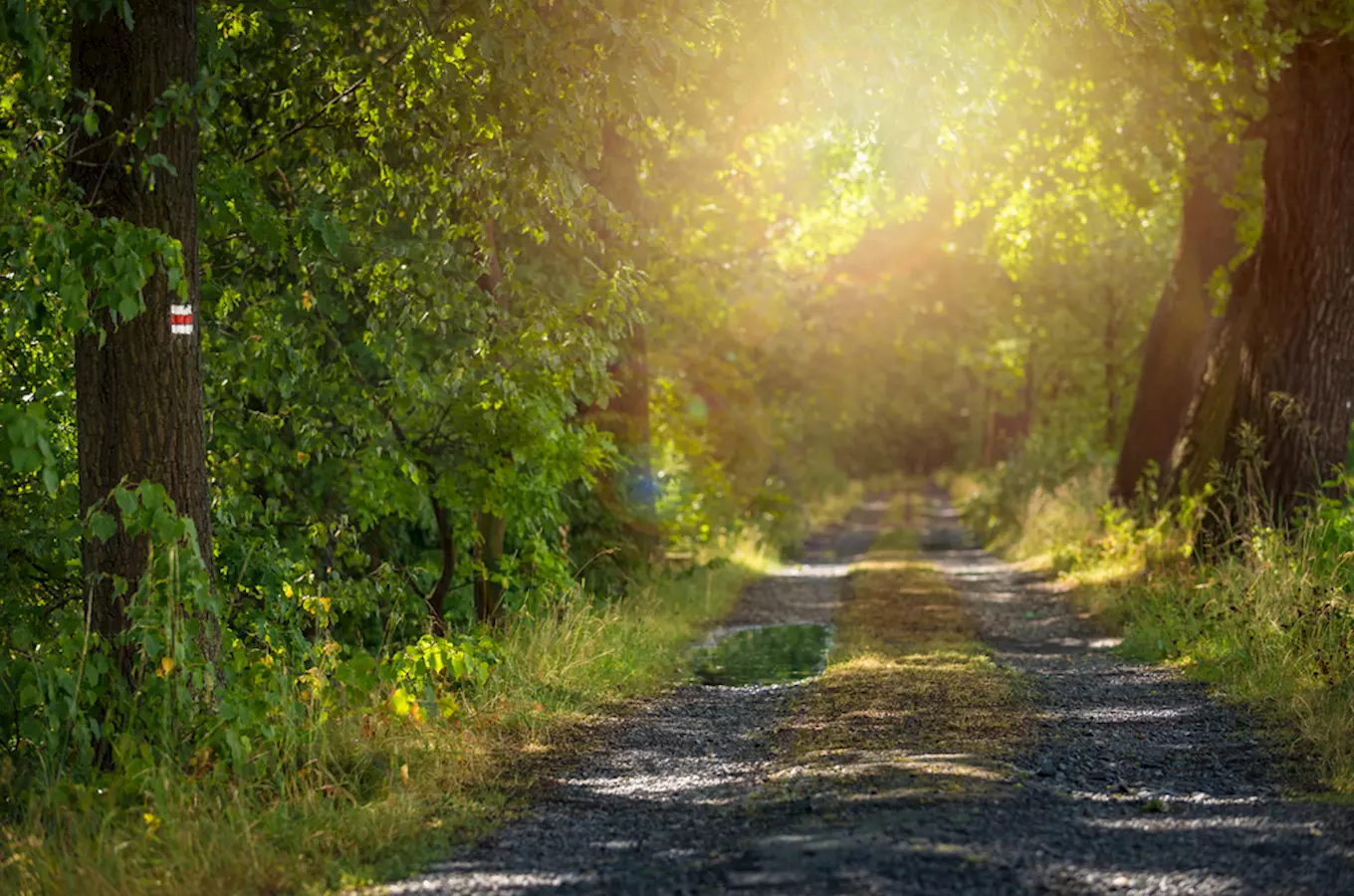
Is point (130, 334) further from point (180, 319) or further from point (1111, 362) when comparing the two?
point (1111, 362)

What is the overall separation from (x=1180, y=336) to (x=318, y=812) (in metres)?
18.0

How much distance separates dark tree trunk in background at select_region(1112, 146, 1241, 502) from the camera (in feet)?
67.7

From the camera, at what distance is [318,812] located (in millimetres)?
6504

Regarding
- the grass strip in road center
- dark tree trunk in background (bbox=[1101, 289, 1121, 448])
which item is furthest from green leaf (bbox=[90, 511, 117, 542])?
dark tree trunk in background (bbox=[1101, 289, 1121, 448])

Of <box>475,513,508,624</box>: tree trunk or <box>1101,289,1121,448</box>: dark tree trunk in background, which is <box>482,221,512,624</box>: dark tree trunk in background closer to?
<box>475,513,508,624</box>: tree trunk

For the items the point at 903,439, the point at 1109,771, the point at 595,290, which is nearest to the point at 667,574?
the point at 595,290

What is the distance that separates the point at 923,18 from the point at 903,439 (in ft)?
288

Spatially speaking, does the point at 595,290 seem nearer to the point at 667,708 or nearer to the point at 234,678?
the point at 667,708

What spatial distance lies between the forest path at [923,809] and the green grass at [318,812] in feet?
1.03

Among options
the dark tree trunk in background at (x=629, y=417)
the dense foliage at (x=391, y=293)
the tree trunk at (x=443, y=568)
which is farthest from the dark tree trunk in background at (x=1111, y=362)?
the tree trunk at (x=443, y=568)

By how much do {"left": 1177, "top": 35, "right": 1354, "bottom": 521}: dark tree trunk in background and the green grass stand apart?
8.25 metres

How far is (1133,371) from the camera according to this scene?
36.5m

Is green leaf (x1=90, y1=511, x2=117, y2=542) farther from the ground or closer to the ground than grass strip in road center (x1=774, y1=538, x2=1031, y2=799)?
farther from the ground

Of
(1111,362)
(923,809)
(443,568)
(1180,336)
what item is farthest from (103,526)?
(1111,362)
